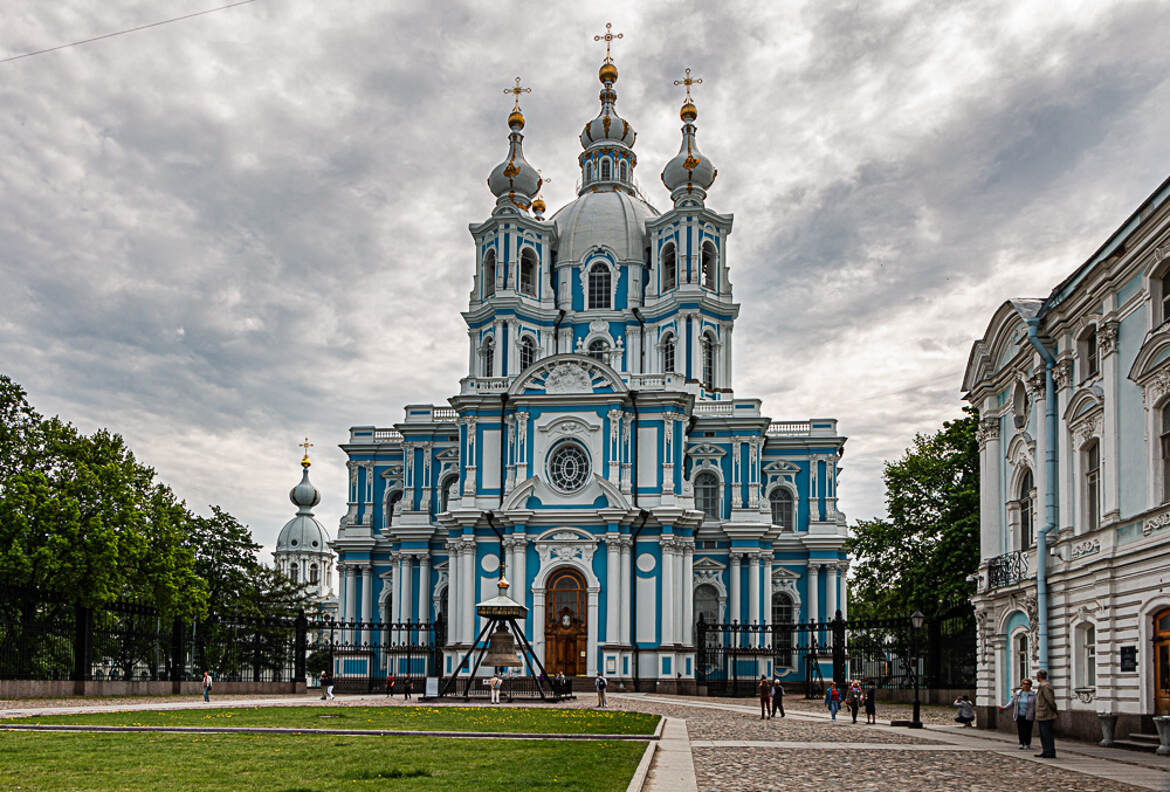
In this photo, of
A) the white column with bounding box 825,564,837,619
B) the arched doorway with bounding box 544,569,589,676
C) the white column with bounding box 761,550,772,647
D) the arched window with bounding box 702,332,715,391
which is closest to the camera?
the arched doorway with bounding box 544,569,589,676

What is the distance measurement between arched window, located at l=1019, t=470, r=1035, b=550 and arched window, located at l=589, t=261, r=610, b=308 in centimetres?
3440

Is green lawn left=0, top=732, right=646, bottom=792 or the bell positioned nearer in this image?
green lawn left=0, top=732, right=646, bottom=792

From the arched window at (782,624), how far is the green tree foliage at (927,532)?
5.08 metres

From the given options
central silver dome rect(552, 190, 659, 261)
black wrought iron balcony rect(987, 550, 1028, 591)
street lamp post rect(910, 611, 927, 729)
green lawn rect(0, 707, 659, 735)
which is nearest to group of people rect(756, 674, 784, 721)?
street lamp post rect(910, 611, 927, 729)

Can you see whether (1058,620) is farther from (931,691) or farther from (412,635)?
(412,635)

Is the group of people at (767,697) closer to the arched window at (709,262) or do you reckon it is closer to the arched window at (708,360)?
the arched window at (708,360)

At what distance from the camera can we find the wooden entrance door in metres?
18.2

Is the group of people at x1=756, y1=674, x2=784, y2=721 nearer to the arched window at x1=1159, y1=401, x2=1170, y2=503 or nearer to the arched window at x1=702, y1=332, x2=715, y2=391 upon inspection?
the arched window at x1=1159, y1=401, x2=1170, y2=503

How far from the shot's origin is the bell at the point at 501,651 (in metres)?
32.5

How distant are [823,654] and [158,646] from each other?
85.6 feet

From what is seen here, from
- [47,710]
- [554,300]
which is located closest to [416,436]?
[554,300]

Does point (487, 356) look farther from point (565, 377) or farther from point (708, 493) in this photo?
point (708, 493)

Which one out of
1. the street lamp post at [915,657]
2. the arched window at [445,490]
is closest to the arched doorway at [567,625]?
the arched window at [445,490]

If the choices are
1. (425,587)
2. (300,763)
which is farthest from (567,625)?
(300,763)
